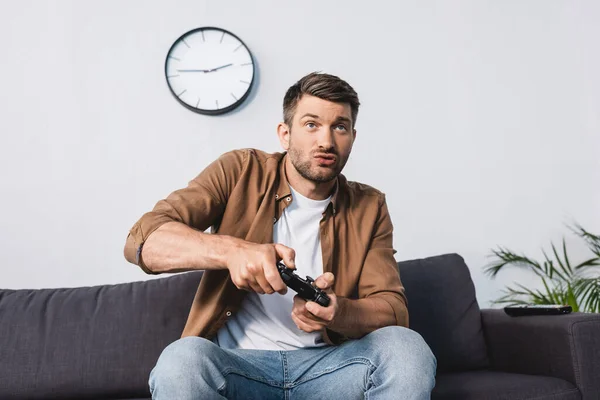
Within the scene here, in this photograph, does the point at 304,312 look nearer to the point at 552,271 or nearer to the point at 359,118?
the point at 359,118

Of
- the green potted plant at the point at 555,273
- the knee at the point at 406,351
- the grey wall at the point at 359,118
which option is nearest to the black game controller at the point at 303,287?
the knee at the point at 406,351

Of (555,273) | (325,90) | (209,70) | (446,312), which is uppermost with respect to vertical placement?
(209,70)

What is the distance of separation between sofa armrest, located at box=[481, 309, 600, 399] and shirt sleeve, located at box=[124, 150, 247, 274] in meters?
1.05

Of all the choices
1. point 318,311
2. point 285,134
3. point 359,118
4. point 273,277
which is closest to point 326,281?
point 318,311

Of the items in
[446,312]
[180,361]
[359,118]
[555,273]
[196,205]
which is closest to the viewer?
[180,361]

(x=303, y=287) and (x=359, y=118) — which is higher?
(x=359, y=118)

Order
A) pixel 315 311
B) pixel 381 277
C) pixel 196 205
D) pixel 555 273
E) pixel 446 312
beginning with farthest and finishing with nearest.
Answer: pixel 555 273, pixel 446 312, pixel 381 277, pixel 196 205, pixel 315 311

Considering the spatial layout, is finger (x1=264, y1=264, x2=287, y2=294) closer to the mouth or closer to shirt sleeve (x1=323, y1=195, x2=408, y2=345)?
shirt sleeve (x1=323, y1=195, x2=408, y2=345)

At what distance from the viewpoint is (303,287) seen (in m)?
1.20

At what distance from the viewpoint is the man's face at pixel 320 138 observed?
5.34 feet

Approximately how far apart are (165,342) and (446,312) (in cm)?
96

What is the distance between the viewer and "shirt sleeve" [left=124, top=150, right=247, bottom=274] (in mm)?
1372

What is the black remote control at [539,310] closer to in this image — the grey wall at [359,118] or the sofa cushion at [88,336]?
the grey wall at [359,118]

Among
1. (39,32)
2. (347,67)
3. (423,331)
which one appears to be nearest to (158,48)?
(39,32)
